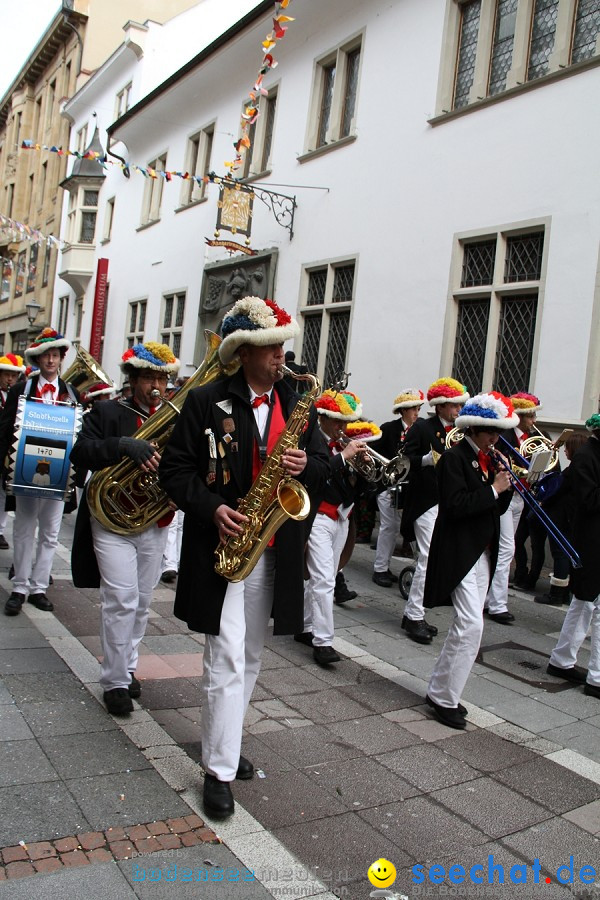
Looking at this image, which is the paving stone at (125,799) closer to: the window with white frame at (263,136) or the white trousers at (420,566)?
the white trousers at (420,566)

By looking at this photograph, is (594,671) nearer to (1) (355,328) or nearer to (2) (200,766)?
(2) (200,766)

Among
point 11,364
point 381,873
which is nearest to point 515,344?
point 11,364

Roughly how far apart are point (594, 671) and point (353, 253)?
9.20m

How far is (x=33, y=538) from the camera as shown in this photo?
6.21 metres

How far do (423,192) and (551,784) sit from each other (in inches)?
375

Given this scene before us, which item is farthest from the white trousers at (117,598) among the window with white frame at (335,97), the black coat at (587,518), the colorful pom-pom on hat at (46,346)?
the window with white frame at (335,97)

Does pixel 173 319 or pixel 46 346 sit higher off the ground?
pixel 173 319

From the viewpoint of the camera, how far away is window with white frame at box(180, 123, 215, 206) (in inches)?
745

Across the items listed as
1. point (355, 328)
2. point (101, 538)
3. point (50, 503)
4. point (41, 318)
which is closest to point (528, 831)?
point (101, 538)

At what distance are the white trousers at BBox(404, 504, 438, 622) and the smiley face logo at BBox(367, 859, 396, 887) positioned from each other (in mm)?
3436

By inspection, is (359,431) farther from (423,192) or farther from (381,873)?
(423,192)

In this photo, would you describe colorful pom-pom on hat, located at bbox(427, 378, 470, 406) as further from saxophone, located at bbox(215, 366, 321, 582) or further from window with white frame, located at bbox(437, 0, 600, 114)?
window with white frame, located at bbox(437, 0, 600, 114)

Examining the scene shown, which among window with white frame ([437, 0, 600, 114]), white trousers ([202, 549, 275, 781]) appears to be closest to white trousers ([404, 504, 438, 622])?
white trousers ([202, 549, 275, 781])

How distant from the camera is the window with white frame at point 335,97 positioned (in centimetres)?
1377
